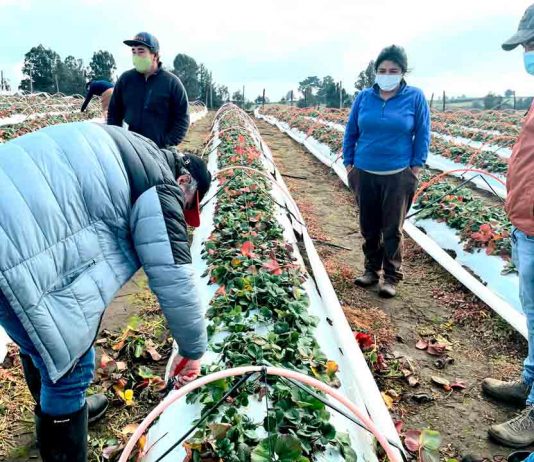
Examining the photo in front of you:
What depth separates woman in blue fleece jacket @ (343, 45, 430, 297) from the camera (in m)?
3.63

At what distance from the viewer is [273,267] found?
341cm

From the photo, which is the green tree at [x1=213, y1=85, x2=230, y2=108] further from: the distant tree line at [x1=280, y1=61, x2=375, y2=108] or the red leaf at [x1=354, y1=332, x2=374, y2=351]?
the red leaf at [x1=354, y1=332, x2=374, y2=351]

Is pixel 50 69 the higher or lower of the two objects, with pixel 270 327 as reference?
higher

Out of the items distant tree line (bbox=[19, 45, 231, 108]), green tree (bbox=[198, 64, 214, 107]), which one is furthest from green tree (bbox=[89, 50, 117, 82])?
green tree (bbox=[198, 64, 214, 107])

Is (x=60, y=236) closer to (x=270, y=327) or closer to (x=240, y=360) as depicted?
(x=240, y=360)

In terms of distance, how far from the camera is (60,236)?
148 cm

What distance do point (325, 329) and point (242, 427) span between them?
3.76ft

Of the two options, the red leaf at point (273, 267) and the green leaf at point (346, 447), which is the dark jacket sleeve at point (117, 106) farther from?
the green leaf at point (346, 447)

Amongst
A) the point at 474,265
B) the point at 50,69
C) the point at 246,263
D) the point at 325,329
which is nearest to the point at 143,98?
the point at 246,263

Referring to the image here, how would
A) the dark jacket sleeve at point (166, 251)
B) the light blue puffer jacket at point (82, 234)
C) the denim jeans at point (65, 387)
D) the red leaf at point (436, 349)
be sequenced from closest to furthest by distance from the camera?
the light blue puffer jacket at point (82, 234) < the dark jacket sleeve at point (166, 251) < the denim jeans at point (65, 387) < the red leaf at point (436, 349)

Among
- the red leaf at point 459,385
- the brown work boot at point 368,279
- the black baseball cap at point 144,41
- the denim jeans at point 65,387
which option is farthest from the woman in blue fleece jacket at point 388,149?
the denim jeans at point 65,387

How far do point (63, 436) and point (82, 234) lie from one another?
2.75 feet

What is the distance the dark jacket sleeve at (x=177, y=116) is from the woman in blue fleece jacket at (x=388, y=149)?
53.9 inches

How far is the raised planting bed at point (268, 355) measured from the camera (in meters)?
1.91
